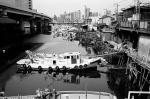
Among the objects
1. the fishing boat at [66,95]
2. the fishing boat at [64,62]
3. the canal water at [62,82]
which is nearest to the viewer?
the fishing boat at [66,95]

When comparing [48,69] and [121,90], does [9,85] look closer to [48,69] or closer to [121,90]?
[48,69]

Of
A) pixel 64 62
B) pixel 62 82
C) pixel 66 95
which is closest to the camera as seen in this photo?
pixel 66 95

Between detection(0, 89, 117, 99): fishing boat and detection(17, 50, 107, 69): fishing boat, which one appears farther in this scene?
detection(17, 50, 107, 69): fishing boat

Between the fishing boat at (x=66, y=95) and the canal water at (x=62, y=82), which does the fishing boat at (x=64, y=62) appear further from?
the fishing boat at (x=66, y=95)

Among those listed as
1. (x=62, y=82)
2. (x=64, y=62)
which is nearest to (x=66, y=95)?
(x=62, y=82)

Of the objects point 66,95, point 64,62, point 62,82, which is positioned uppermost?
point 66,95

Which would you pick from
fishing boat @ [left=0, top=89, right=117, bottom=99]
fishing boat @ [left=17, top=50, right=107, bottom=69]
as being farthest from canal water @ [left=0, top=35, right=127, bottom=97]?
fishing boat @ [left=0, top=89, right=117, bottom=99]

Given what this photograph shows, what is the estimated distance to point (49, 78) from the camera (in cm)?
3728

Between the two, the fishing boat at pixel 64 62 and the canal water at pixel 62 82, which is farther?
the fishing boat at pixel 64 62

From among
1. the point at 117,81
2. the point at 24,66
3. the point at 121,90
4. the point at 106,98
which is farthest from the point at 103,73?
the point at 106,98

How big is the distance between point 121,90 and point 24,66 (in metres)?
21.5

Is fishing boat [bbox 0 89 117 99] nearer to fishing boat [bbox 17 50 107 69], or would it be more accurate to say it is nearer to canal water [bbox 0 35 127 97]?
canal water [bbox 0 35 127 97]

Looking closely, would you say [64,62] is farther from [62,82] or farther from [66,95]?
[66,95]

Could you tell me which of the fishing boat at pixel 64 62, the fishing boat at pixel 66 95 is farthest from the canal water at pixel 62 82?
the fishing boat at pixel 66 95
